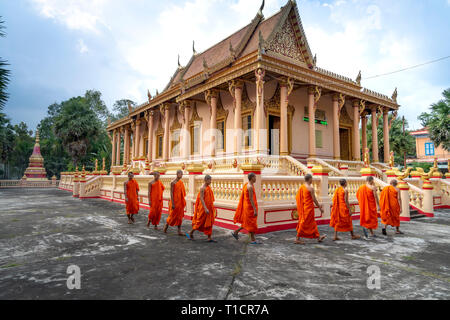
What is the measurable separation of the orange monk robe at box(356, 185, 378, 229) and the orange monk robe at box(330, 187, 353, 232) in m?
0.52

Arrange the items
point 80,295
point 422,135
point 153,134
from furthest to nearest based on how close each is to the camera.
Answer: point 422,135, point 153,134, point 80,295

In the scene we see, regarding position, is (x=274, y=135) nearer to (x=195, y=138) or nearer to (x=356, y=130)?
(x=195, y=138)

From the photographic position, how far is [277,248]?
15.4 feet

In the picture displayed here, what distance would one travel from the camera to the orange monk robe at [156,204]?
6.60m

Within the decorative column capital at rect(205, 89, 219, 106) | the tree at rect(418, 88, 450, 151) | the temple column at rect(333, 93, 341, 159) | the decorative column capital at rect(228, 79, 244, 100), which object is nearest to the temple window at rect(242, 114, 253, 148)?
the decorative column capital at rect(228, 79, 244, 100)

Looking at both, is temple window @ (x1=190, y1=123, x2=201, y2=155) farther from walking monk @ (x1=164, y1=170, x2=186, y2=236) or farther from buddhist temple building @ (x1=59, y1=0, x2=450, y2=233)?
walking monk @ (x1=164, y1=170, x2=186, y2=236)

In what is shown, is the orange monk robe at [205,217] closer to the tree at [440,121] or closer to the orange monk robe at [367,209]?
the orange monk robe at [367,209]

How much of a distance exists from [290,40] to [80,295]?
15.0m

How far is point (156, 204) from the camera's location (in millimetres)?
6684

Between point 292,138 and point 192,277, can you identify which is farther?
point 292,138

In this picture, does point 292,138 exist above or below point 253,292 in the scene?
above
